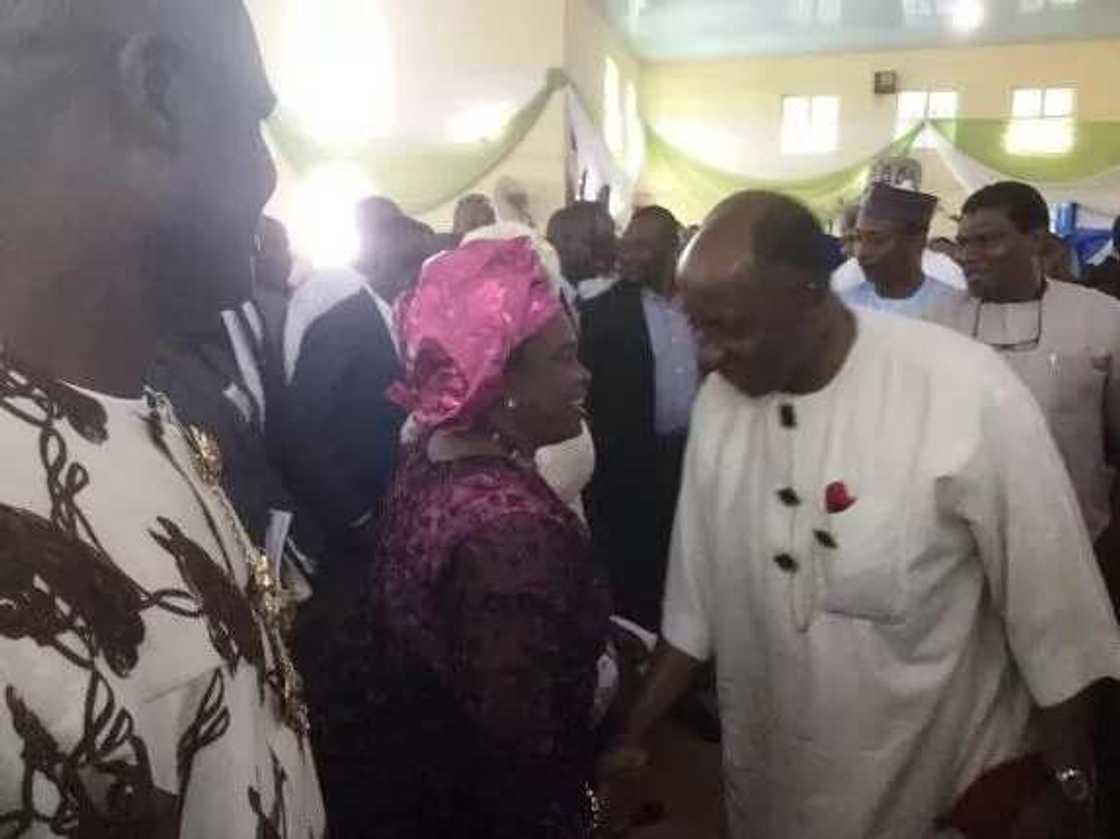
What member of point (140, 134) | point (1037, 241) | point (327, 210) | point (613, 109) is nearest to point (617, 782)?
point (140, 134)

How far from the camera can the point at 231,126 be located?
0.81 m

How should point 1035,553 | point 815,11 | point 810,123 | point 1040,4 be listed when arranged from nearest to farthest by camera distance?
point 1035,553 < point 1040,4 < point 815,11 < point 810,123

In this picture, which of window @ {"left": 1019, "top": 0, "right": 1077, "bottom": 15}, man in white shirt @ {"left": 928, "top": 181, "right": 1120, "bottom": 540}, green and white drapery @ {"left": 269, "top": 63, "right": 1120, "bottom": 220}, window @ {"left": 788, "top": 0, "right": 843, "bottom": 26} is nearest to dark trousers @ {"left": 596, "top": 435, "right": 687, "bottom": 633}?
man in white shirt @ {"left": 928, "top": 181, "right": 1120, "bottom": 540}

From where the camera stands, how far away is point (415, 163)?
9.66 meters

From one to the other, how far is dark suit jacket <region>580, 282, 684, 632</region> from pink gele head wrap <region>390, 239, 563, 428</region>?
216 centimetres

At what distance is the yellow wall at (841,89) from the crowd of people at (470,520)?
1403cm

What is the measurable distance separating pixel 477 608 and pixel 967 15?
16114mm

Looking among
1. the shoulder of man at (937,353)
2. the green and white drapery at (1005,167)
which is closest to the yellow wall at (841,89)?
the green and white drapery at (1005,167)

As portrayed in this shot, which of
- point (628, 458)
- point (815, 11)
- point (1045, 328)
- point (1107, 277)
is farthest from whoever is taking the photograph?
point (815, 11)

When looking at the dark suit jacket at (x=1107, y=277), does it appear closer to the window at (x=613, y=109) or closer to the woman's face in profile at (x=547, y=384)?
the woman's face in profile at (x=547, y=384)

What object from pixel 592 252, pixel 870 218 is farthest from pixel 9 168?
pixel 592 252

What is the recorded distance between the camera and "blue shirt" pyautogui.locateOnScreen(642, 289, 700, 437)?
400 cm

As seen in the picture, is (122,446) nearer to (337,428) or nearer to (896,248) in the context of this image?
(337,428)

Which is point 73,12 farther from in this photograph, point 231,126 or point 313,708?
point 313,708
